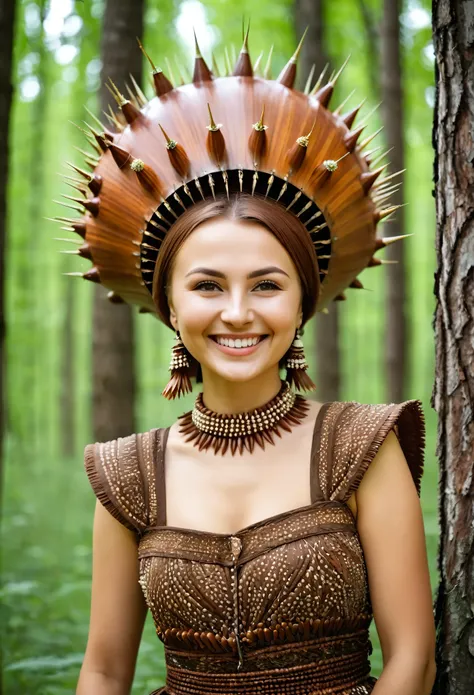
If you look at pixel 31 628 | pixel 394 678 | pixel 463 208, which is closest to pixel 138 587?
pixel 394 678

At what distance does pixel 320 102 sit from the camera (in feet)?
8.50

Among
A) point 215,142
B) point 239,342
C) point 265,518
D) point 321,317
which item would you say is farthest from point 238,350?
point 321,317

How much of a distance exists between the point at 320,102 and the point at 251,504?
A: 1270mm

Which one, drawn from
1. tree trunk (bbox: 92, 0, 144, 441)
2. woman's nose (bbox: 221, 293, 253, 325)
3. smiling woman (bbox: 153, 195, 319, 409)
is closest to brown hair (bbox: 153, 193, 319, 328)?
smiling woman (bbox: 153, 195, 319, 409)

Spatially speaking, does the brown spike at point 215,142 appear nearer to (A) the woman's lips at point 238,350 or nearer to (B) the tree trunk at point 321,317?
(A) the woman's lips at point 238,350

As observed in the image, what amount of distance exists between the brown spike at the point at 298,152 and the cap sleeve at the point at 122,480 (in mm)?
1037

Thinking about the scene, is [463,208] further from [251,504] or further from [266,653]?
[266,653]

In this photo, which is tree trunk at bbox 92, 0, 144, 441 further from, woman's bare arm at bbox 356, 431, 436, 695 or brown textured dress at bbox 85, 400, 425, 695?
woman's bare arm at bbox 356, 431, 436, 695

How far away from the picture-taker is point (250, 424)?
2629mm

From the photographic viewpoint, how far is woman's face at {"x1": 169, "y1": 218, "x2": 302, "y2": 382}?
2.42 meters

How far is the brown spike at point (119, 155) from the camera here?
252 cm

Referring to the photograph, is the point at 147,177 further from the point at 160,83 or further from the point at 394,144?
the point at 394,144

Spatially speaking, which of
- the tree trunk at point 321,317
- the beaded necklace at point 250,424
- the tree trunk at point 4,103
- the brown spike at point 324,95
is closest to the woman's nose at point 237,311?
the beaded necklace at point 250,424

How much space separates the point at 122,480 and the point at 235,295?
2.40 feet
